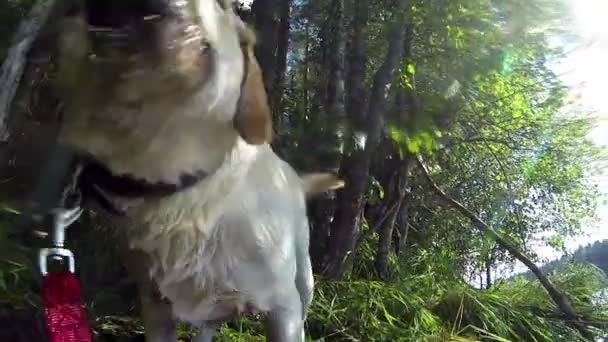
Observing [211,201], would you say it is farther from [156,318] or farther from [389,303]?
[389,303]

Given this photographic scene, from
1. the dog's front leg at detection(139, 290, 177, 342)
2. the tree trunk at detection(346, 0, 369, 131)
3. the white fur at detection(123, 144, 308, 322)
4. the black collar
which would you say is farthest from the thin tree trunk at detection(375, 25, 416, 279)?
the black collar

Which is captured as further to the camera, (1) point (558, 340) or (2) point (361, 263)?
(2) point (361, 263)

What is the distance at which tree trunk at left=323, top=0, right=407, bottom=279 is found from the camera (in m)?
2.46

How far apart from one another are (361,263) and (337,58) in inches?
42.1

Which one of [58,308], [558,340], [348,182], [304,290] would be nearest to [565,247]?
[558,340]

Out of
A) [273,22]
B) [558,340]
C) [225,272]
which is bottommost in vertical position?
[558,340]

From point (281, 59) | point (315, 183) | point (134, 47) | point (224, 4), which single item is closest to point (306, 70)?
point (281, 59)

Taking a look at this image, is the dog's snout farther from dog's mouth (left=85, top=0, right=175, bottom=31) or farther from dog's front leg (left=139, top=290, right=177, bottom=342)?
dog's front leg (left=139, top=290, right=177, bottom=342)

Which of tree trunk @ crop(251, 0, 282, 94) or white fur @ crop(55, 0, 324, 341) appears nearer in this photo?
white fur @ crop(55, 0, 324, 341)

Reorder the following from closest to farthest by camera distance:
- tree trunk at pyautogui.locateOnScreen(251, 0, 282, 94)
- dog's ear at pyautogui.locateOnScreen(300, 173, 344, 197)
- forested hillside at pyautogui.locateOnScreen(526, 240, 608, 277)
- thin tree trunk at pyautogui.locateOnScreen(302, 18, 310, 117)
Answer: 1. dog's ear at pyautogui.locateOnScreen(300, 173, 344, 197)
2. tree trunk at pyautogui.locateOnScreen(251, 0, 282, 94)
3. thin tree trunk at pyautogui.locateOnScreen(302, 18, 310, 117)
4. forested hillside at pyautogui.locateOnScreen(526, 240, 608, 277)

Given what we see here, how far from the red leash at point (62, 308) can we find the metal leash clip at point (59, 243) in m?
0.02

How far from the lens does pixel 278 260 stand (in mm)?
1312

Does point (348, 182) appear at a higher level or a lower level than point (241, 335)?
higher

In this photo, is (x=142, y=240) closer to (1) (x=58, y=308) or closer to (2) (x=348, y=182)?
(1) (x=58, y=308)
